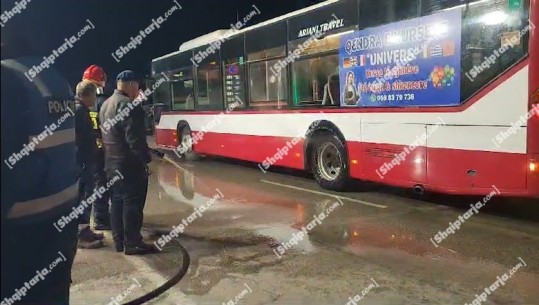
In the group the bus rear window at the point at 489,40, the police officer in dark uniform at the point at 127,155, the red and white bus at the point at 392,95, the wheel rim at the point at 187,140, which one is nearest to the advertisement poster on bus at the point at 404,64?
the red and white bus at the point at 392,95

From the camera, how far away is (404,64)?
7.62 metres

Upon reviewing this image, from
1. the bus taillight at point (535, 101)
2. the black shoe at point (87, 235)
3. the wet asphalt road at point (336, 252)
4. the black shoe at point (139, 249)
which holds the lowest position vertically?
the wet asphalt road at point (336, 252)

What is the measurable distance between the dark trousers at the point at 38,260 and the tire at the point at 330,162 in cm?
672

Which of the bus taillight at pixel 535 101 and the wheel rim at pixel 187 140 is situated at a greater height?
the bus taillight at pixel 535 101

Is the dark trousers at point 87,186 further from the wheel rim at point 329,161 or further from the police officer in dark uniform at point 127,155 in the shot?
the wheel rim at point 329,161

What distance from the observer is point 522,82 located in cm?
617

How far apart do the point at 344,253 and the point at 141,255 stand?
7.22ft

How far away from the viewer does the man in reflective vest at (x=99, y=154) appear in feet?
22.3

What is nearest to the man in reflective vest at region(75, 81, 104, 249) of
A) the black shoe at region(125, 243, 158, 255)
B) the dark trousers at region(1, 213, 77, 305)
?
the black shoe at region(125, 243, 158, 255)

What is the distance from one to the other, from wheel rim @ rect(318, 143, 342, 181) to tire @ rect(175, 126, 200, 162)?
594cm

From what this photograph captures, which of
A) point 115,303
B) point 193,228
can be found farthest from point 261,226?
point 115,303

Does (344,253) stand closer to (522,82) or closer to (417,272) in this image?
(417,272)

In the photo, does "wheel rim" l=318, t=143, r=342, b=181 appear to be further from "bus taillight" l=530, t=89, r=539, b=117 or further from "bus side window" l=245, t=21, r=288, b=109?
"bus taillight" l=530, t=89, r=539, b=117

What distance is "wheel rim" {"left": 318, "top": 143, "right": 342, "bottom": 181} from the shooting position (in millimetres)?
9273
